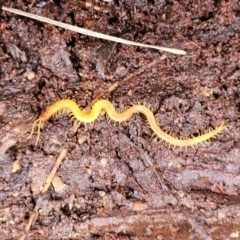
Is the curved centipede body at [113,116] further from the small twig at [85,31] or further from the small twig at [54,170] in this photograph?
the small twig at [85,31]

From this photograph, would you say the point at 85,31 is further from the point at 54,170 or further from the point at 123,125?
the point at 54,170

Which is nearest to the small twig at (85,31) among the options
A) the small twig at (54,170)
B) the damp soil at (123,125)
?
the damp soil at (123,125)

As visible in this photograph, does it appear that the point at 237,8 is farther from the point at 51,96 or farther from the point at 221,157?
the point at 51,96

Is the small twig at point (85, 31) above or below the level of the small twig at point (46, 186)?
above

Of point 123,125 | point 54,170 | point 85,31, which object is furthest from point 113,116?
point 85,31

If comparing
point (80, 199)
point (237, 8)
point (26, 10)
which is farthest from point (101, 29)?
point (80, 199)

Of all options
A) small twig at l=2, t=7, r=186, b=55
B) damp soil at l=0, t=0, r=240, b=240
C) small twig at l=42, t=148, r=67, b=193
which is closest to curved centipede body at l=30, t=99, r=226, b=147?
damp soil at l=0, t=0, r=240, b=240
